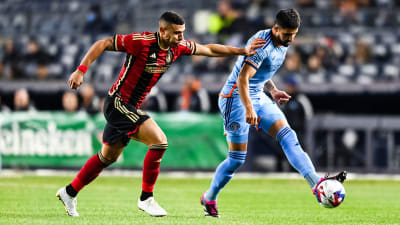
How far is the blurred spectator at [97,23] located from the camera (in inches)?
918

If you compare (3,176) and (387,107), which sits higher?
(387,107)

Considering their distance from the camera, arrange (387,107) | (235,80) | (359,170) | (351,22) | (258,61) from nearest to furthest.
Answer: (258,61) → (235,80) → (359,170) → (387,107) → (351,22)

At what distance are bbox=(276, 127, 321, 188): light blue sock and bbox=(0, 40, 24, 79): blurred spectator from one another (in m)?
15.0

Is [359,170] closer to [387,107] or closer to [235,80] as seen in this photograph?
[387,107]

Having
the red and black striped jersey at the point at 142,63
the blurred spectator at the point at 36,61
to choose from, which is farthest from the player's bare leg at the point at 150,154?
the blurred spectator at the point at 36,61

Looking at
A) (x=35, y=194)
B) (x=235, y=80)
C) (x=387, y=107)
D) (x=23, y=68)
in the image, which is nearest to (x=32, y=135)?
(x=23, y=68)

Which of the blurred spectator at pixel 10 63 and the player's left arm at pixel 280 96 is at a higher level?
the player's left arm at pixel 280 96

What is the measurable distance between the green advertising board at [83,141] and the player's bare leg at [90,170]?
9493 millimetres

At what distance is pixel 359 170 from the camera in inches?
720

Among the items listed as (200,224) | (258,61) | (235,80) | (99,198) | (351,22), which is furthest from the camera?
(351,22)

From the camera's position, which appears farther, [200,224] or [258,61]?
[258,61]

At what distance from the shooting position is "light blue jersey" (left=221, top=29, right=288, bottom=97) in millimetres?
8156

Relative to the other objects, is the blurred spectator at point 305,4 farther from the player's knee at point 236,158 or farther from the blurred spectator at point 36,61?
the player's knee at point 236,158

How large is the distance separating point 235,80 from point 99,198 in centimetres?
352
